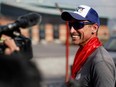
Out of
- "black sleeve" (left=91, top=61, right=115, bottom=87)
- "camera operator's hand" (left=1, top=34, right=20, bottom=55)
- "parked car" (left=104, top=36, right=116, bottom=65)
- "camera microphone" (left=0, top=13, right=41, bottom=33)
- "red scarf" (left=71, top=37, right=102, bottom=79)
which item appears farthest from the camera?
"parked car" (left=104, top=36, right=116, bottom=65)

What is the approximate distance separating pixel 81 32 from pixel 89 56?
164 mm

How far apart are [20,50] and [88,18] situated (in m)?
2.92

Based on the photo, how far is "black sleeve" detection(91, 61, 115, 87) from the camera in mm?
3012

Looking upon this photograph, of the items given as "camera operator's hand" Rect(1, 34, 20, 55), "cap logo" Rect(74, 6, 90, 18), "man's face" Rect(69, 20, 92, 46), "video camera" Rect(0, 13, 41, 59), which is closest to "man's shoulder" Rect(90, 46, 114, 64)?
"man's face" Rect(69, 20, 92, 46)

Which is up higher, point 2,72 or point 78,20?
point 78,20

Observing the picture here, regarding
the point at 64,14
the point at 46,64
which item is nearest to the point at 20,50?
the point at 64,14

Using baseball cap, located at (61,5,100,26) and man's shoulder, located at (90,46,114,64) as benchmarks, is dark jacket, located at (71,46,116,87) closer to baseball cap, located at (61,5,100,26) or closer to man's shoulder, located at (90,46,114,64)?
man's shoulder, located at (90,46,114,64)

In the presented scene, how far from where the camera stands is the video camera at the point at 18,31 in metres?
5.88

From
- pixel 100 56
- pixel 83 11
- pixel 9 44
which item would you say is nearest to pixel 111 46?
pixel 9 44

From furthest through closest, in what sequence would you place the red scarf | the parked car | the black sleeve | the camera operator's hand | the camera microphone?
the parked car, the camera operator's hand, the camera microphone, the red scarf, the black sleeve

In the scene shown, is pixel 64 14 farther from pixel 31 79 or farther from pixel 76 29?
pixel 31 79

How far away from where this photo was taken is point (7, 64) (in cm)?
679

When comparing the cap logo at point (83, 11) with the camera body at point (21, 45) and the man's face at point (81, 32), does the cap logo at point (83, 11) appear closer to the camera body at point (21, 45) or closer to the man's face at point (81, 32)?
the man's face at point (81, 32)

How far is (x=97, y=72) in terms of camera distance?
304cm
